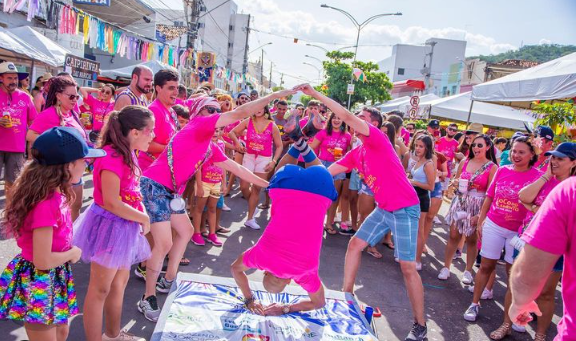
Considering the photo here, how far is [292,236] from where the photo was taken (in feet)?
10.8

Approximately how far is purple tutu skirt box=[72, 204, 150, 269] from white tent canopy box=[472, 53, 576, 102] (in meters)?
6.56

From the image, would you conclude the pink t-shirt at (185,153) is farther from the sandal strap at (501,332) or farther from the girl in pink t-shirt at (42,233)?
the sandal strap at (501,332)

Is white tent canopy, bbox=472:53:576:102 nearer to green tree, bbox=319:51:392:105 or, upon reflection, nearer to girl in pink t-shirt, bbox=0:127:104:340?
girl in pink t-shirt, bbox=0:127:104:340

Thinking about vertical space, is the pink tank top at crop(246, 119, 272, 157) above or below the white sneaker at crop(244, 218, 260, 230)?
above

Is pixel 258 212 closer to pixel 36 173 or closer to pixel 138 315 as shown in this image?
pixel 138 315

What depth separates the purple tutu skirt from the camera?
2.89m

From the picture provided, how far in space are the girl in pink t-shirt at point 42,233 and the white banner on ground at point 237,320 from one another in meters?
1.06

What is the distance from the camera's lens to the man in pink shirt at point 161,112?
14.7 feet

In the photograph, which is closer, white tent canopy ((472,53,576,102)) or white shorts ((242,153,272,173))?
white tent canopy ((472,53,576,102))

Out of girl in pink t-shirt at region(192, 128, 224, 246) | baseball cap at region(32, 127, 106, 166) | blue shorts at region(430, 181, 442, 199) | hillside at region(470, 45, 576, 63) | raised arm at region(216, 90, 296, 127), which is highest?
hillside at region(470, 45, 576, 63)

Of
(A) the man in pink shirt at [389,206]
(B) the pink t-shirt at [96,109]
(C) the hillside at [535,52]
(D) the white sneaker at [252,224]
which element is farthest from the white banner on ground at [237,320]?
(C) the hillside at [535,52]

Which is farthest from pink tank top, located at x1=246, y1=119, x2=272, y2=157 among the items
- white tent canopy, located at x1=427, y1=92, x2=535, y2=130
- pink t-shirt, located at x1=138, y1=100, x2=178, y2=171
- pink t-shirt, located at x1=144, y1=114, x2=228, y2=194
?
white tent canopy, located at x1=427, y1=92, x2=535, y2=130

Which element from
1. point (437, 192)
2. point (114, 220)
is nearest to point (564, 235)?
point (114, 220)

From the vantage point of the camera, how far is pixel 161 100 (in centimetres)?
452
